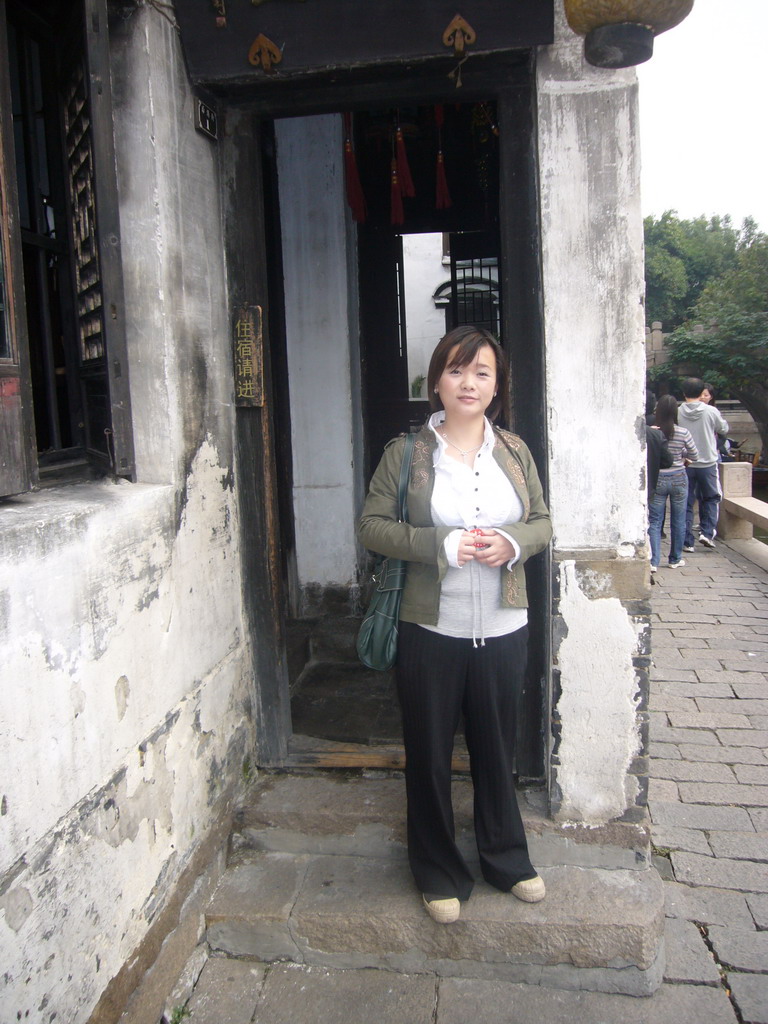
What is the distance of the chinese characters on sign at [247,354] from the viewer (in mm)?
3162

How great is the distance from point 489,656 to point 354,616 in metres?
2.90

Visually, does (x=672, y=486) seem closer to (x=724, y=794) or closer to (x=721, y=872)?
(x=724, y=794)

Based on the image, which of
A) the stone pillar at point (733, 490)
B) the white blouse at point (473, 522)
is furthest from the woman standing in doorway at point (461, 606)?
the stone pillar at point (733, 490)

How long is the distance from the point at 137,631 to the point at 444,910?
1384mm

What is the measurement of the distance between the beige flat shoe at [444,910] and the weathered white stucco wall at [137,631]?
0.86 meters

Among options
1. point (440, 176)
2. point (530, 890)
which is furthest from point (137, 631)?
point (440, 176)

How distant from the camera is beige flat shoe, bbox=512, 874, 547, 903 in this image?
8.98 ft

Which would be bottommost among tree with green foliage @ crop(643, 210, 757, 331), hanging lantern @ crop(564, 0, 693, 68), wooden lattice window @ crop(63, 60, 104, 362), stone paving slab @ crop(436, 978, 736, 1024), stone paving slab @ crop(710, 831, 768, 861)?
stone paving slab @ crop(436, 978, 736, 1024)

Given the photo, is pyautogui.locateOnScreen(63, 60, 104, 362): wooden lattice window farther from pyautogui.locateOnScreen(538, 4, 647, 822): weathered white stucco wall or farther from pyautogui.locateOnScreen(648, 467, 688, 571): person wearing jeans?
pyautogui.locateOnScreen(648, 467, 688, 571): person wearing jeans

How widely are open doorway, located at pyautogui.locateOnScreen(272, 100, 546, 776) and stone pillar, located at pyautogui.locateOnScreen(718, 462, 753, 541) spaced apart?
5.70m

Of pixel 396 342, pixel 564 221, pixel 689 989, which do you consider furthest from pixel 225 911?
pixel 396 342

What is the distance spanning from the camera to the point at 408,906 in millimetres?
2785

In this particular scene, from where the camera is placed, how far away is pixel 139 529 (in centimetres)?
246

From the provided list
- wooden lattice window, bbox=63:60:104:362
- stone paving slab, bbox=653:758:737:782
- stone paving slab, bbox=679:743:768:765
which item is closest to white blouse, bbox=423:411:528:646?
wooden lattice window, bbox=63:60:104:362
